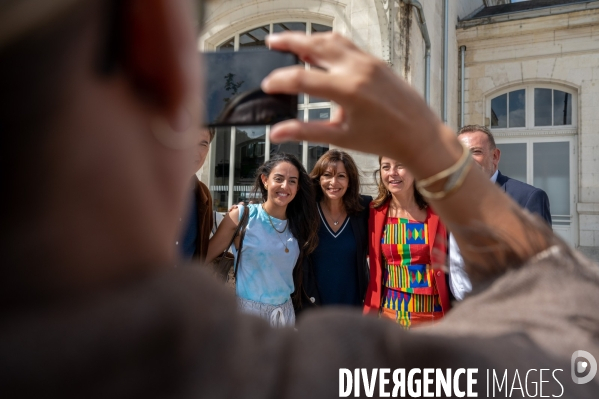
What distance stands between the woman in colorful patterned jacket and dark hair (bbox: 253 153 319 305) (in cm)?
44

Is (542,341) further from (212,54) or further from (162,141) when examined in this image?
(212,54)

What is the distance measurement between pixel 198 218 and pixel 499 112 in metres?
7.99

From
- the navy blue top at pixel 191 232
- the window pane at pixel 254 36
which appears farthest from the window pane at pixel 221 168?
the navy blue top at pixel 191 232

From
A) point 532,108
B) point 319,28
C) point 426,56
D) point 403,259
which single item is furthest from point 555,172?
point 403,259

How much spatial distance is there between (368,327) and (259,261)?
7.60 ft

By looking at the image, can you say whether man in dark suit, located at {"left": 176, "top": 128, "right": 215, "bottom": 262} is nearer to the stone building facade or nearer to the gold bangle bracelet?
the gold bangle bracelet

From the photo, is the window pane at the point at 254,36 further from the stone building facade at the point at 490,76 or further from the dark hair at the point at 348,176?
the dark hair at the point at 348,176

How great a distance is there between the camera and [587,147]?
294 inches

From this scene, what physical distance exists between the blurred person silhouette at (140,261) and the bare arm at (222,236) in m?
2.27

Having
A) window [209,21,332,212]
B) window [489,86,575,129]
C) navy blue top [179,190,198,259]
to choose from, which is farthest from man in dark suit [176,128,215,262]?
window [489,86,575,129]

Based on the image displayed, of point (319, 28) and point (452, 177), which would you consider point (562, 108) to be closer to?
point (319, 28)

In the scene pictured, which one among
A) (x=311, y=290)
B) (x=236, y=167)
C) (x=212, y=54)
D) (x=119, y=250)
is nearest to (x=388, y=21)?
(x=236, y=167)

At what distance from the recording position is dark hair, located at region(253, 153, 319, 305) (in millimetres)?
2875

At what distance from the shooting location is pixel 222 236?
271cm
